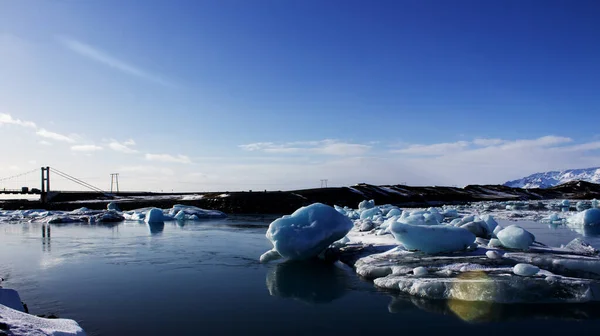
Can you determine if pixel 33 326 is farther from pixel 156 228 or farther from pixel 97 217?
pixel 97 217

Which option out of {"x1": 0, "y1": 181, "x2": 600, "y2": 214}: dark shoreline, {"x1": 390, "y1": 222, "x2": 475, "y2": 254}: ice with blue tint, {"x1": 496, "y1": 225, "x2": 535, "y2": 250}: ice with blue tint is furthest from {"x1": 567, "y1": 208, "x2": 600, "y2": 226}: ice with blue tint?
{"x1": 0, "y1": 181, "x2": 600, "y2": 214}: dark shoreline

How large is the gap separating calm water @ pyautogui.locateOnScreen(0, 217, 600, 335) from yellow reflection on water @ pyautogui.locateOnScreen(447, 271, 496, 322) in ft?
0.17

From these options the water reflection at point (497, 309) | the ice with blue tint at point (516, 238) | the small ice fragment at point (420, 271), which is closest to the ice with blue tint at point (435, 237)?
the ice with blue tint at point (516, 238)

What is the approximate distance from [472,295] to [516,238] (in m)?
3.42

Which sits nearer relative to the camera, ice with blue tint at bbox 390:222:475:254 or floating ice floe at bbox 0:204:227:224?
ice with blue tint at bbox 390:222:475:254

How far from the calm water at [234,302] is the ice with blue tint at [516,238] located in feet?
10.5

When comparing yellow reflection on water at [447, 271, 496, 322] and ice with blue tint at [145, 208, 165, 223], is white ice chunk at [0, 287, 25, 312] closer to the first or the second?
yellow reflection on water at [447, 271, 496, 322]

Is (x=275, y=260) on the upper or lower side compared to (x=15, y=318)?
lower

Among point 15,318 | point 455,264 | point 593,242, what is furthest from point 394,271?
point 593,242

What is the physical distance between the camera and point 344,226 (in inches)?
438

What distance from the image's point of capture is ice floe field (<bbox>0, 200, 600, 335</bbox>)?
6117 millimetres

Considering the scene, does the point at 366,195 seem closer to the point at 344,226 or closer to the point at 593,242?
the point at 593,242

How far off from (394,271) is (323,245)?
2.94 meters

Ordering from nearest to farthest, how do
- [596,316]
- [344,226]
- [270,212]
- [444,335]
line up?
[444,335], [596,316], [344,226], [270,212]
